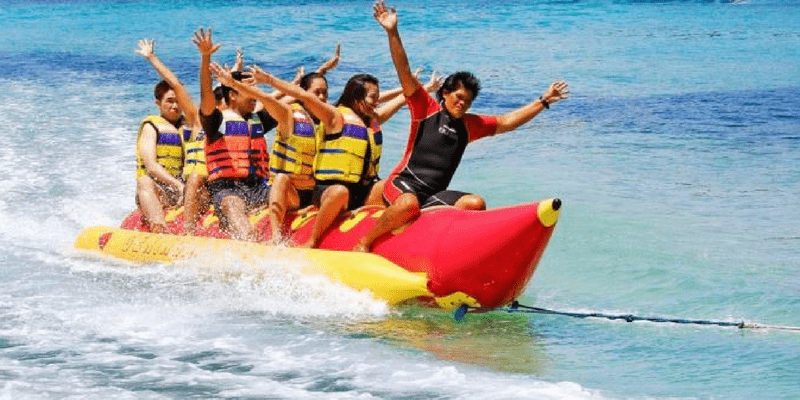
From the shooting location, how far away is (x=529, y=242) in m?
4.52

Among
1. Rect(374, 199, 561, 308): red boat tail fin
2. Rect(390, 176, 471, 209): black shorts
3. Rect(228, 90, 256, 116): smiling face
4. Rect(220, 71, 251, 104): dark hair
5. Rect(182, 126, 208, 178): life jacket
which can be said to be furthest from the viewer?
Rect(182, 126, 208, 178): life jacket

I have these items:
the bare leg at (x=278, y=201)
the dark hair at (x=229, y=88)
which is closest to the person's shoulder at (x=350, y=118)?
the bare leg at (x=278, y=201)

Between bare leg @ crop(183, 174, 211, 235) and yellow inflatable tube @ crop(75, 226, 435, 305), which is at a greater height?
bare leg @ crop(183, 174, 211, 235)

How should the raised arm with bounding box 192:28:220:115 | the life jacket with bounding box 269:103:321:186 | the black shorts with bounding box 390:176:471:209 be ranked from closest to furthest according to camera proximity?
the black shorts with bounding box 390:176:471:209 → the raised arm with bounding box 192:28:220:115 → the life jacket with bounding box 269:103:321:186

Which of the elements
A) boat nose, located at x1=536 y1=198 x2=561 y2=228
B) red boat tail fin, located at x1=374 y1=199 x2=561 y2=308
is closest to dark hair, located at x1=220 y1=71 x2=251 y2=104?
red boat tail fin, located at x1=374 y1=199 x2=561 y2=308

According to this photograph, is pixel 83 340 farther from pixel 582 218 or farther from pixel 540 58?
pixel 540 58

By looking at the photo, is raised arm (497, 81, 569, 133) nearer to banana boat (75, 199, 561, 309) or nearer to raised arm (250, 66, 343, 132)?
banana boat (75, 199, 561, 309)

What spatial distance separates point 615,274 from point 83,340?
2.80m

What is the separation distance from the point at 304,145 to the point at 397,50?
86cm

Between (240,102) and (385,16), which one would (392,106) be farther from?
(385,16)

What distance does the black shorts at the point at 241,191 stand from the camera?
5648mm

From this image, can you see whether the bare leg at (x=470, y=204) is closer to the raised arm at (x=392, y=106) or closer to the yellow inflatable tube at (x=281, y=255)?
the yellow inflatable tube at (x=281, y=255)

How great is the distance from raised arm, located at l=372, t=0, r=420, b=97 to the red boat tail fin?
53 centimetres

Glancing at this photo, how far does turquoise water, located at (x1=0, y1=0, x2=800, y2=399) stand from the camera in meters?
4.21
